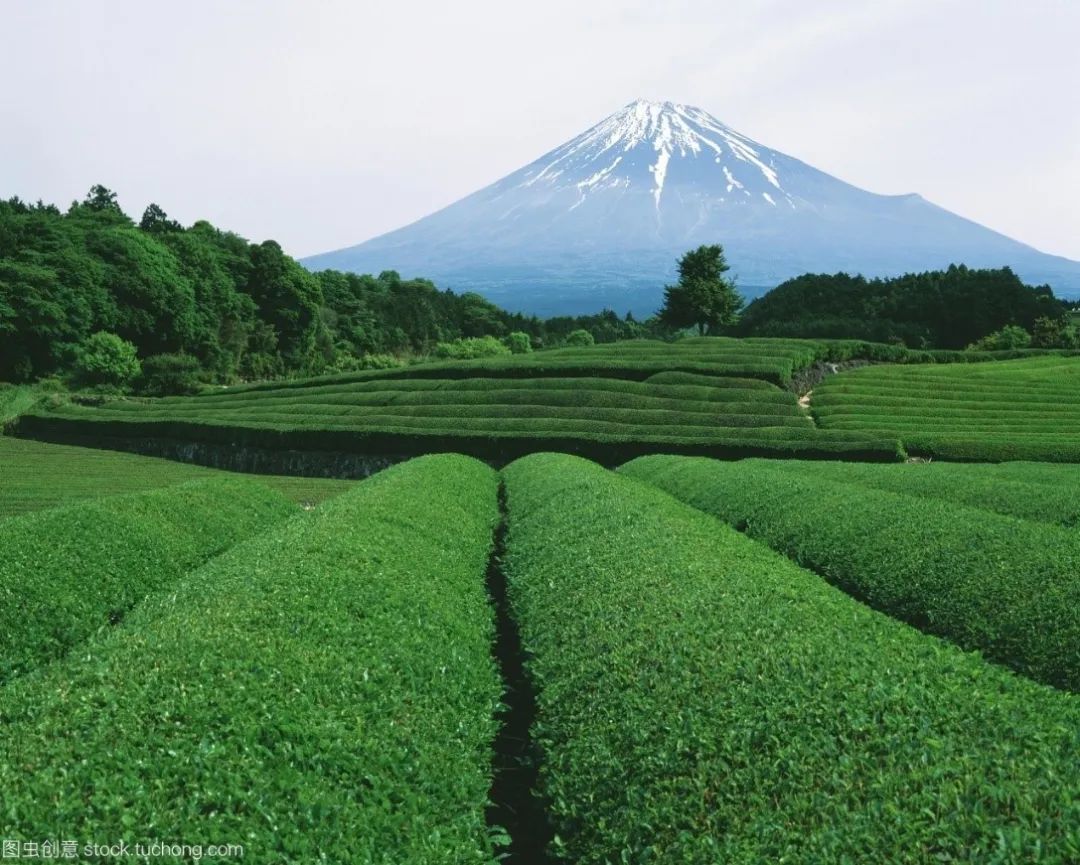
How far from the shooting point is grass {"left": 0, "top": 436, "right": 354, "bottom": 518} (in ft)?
79.3

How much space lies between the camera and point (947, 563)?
36.9ft

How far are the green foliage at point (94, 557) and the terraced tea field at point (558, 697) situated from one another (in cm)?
6

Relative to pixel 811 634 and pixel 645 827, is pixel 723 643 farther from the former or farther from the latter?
pixel 645 827

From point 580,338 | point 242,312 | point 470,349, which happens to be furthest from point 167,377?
point 580,338

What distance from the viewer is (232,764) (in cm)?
542

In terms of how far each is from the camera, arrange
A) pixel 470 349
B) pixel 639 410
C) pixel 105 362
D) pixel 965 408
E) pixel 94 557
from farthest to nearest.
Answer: pixel 470 349, pixel 105 362, pixel 965 408, pixel 639 410, pixel 94 557

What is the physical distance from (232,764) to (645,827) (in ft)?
8.94

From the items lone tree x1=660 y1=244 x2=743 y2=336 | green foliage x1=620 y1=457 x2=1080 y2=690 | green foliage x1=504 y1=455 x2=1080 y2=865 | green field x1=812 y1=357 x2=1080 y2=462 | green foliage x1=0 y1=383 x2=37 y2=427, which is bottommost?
green field x1=812 y1=357 x2=1080 y2=462

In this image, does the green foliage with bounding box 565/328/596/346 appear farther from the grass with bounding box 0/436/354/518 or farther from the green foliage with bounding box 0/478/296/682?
the green foliage with bounding box 0/478/296/682

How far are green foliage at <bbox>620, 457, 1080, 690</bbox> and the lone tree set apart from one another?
5863 cm

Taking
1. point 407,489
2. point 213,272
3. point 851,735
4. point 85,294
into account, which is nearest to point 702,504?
point 407,489

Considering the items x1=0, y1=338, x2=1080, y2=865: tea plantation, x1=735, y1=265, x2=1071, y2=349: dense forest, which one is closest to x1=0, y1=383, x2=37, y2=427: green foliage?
x1=0, y1=338, x2=1080, y2=865: tea plantation

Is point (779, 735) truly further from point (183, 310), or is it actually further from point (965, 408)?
point (183, 310)

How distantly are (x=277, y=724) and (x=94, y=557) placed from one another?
8.13 m
